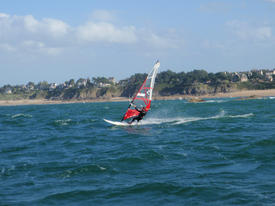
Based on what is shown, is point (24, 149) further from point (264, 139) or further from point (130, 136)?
point (264, 139)

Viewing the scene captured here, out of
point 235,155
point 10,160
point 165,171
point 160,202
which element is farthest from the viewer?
point 10,160

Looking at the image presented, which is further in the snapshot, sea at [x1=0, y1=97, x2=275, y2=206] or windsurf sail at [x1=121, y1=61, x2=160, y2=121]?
windsurf sail at [x1=121, y1=61, x2=160, y2=121]

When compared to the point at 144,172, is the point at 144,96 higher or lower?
higher

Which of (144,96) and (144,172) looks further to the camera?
(144,96)

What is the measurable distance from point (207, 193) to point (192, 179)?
1.51 m

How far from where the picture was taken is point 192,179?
1177cm

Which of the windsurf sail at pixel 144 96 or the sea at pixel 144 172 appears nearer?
the sea at pixel 144 172

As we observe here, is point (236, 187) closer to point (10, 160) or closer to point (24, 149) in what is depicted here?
point (10, 160)

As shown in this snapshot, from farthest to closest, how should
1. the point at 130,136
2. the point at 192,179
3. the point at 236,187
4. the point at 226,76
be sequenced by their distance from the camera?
the point at 226,76
the point at 130,136
the point at 192,179
the point at 236,187

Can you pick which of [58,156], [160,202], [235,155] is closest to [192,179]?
[160,202]

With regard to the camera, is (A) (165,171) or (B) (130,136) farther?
(B) (130,136)

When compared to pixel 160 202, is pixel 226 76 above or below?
above

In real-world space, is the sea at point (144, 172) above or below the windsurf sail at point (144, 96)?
below

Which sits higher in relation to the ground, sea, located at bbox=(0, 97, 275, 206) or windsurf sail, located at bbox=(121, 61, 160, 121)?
windsurf sail, located at bbox=(121, 61, 160, 121)
